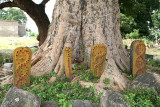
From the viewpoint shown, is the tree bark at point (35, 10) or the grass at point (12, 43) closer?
the tree bark at point (35, 10)

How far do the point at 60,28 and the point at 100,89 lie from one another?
236 centimetres

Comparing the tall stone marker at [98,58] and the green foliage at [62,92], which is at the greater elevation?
the tall stone marker at [98,58]

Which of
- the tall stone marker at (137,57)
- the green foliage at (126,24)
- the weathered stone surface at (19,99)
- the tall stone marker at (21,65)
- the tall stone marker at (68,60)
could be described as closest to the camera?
the weathered stone surface at (19,99)

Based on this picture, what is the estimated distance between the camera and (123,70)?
17.4ft

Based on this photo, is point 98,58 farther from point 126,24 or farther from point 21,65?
point 126,24

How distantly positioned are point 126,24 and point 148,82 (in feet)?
62.4

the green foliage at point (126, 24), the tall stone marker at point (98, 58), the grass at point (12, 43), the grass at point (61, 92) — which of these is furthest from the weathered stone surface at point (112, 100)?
the green foliage at point (126, 24)

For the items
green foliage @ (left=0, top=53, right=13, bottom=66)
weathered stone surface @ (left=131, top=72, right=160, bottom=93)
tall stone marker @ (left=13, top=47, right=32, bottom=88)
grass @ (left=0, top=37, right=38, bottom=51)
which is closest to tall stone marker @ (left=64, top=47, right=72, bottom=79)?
tall stone marker @ (left=13, top=47, right=32, bottom=88)

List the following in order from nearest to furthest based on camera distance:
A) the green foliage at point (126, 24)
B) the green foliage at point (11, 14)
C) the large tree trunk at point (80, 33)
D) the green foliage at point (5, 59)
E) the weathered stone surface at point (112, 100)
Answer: the weathered stone surface at point (112, 100)
the large tree trunk at point (80, 33)
the green foliage at point (5, 59)
the green foliage at point (126, 24)
the green foliage at point (11, 14)

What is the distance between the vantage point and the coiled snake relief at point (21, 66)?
413 cm

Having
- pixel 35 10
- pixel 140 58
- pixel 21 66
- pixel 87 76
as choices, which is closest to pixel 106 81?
pixel 87 76

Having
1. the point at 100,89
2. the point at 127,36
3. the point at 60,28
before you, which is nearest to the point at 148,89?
the point at 100,89

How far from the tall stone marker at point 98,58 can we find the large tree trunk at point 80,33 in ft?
2.08

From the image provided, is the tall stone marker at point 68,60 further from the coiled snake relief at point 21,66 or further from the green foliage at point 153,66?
the green foliage at point 153,66
